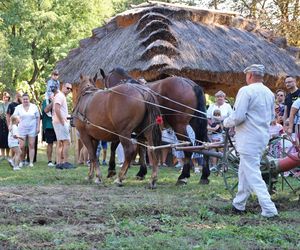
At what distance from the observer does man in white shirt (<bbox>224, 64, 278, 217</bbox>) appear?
21.5 feet

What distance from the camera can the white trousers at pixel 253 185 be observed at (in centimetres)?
641

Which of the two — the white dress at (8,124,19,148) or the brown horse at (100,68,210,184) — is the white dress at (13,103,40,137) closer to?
the white dress at (8,124,19,148)

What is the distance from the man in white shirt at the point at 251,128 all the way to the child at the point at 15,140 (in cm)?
775

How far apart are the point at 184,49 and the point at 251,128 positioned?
31.3ft

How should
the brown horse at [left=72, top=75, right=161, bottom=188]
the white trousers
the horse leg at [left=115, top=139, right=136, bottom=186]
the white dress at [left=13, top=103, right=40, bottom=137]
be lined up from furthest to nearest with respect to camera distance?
the white dress at [left=13, top=103, right=40, bottom=137] → the horse leg at [left=115, top=139, right=136, bottom=186] → the brown horse at [left=72, top=75, right=161, bottom=188] → the white trousers

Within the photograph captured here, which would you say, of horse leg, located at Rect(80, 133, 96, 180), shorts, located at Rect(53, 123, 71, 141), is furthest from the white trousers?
shorts, located at Rect(53, 123, 71, 141)

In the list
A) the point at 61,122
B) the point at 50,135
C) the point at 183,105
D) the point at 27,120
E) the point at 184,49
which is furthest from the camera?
the point at 184,49

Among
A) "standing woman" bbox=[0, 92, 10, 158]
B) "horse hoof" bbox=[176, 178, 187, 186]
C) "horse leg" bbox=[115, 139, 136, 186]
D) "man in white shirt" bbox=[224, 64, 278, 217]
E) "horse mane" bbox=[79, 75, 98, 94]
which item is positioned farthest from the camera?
"standing woman" bbox=[0, 92, 10, 158]

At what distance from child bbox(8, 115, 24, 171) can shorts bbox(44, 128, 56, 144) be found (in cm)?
88

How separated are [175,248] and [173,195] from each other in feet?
11.5

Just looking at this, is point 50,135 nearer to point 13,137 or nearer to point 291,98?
point 13,137

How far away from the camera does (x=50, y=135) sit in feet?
47.0

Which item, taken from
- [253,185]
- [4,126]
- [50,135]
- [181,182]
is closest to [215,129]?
[181,182]

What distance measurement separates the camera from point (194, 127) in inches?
407
